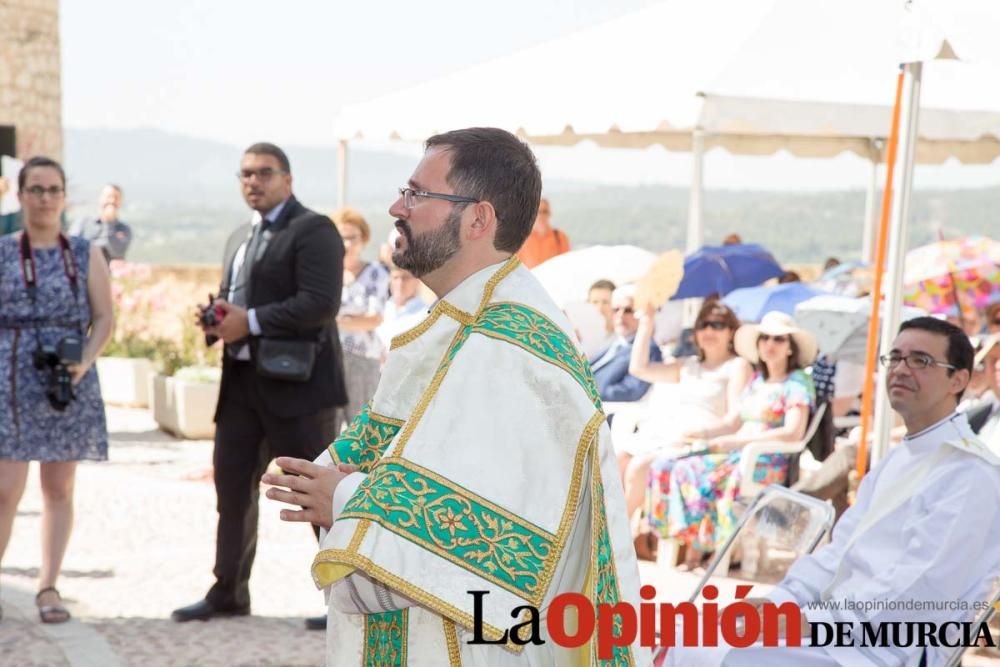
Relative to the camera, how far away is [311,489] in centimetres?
249

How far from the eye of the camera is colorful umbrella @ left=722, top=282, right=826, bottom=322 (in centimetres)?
894

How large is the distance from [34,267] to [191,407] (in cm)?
563

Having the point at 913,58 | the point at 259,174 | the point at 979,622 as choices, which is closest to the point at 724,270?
the point at 913,58

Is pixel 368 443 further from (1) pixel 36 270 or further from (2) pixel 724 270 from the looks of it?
(2) pixel 724 270

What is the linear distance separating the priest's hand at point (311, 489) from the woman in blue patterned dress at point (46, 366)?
3.33m

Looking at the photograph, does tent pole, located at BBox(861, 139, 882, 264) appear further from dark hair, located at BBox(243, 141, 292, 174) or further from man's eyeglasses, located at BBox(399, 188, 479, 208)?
man's eyeglasses, located at BBox(399, 188, 479, 208)

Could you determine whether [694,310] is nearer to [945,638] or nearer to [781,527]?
[781,527]

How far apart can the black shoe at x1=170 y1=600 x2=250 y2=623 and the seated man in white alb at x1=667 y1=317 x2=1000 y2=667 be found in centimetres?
256

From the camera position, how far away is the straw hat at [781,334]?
6.99 meters

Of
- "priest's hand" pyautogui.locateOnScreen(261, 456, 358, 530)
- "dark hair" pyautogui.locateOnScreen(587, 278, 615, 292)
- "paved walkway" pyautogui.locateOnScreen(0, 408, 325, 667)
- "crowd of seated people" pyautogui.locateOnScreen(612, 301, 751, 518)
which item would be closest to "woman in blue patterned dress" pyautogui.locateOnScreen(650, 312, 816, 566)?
"crowd of seated people" pyautogui.locateOnScreen(612, 301, 751, 518)

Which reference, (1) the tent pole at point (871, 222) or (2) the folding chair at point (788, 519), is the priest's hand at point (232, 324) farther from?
(1) the tent pole at point (871, 222)

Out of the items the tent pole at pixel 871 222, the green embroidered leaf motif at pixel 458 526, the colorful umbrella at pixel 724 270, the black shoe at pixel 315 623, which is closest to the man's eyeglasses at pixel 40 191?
the black shoe at pixel 315 623

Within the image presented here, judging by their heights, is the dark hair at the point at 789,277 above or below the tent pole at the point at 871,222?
below

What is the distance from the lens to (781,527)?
5.15m
